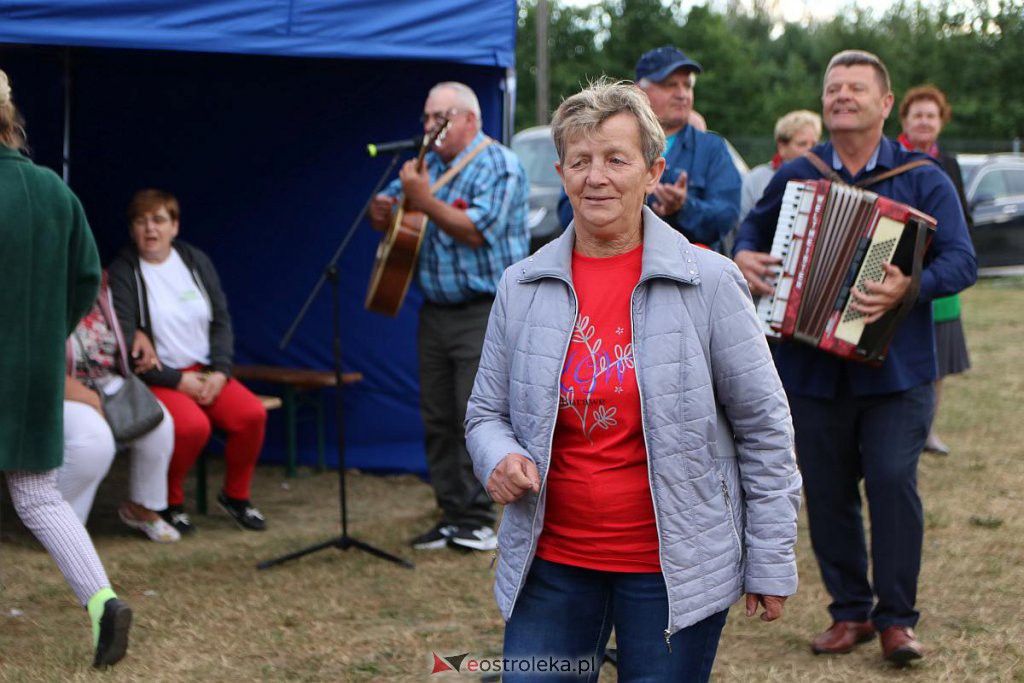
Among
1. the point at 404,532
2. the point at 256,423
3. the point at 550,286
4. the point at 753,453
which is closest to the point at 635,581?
the point at 753,453

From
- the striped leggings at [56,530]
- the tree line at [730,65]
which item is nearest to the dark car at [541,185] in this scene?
the striped leggings at [56,530]

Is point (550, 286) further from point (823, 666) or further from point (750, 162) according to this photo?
point (750, 162)

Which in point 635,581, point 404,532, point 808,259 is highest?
point 808,259

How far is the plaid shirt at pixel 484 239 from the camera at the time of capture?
219 inches

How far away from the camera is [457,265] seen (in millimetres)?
5602

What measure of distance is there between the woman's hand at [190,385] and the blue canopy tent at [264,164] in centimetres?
121

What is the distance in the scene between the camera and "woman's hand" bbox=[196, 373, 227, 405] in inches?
244

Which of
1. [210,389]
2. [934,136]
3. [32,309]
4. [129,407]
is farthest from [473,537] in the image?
[934,136]

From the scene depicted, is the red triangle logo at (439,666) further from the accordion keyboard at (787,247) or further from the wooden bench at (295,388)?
the wooden bench at (295,388)

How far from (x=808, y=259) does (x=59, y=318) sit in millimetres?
2421

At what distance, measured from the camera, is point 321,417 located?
7273 millimetres

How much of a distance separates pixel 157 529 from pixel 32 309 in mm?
2165

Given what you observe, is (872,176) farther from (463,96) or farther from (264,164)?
(264,164)

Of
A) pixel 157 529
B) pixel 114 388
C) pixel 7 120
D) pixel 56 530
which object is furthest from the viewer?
pixel 157 529
